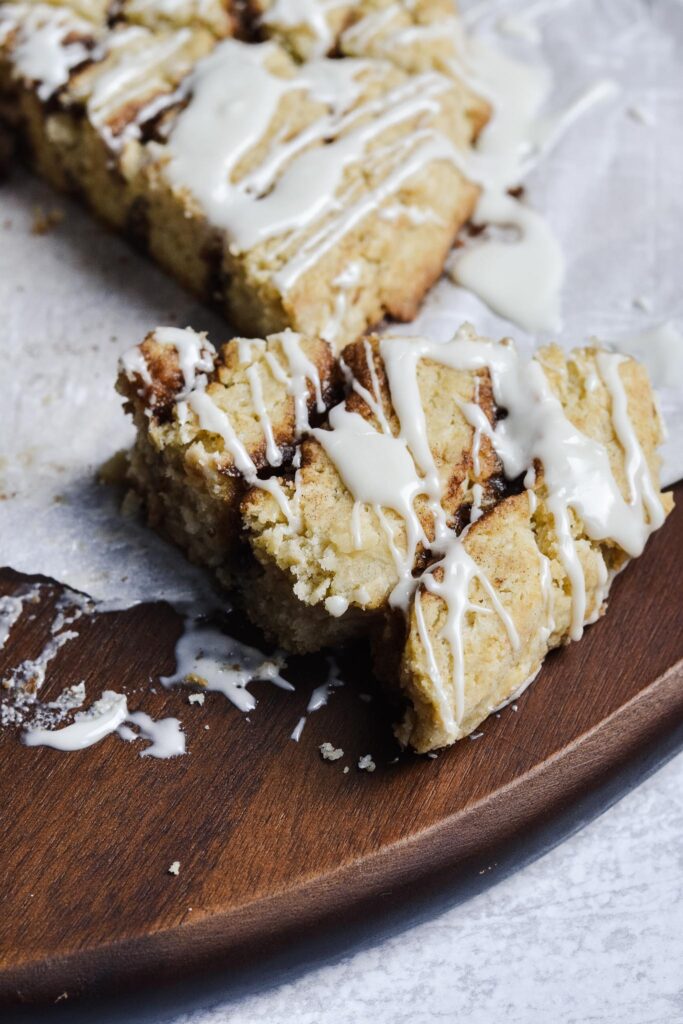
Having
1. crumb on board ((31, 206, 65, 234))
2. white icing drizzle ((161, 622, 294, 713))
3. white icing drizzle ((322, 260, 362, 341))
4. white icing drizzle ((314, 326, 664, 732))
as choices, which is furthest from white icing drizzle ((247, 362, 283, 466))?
crumb on board ((31, 206, 65, 234))

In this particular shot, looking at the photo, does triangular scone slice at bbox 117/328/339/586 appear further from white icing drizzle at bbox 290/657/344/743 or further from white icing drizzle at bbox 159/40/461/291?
white icing drizzle at bbox 159/40/461/291

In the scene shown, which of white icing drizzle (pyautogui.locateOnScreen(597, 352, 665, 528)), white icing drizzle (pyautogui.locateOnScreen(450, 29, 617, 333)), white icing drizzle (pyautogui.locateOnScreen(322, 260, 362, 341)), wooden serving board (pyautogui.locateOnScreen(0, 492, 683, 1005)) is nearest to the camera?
wooden serving board (pyautogui.locateOnScreen(0, 492, 683, 1005))

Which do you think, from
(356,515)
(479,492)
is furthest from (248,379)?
(479,492)

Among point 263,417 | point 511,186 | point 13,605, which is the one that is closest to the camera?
point 263,417


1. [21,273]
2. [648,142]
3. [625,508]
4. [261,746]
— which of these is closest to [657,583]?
[625,508]

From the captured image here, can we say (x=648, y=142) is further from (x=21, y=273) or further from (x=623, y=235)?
(x=21, y=273)

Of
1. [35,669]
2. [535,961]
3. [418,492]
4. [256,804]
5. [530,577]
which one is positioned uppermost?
[418,492]

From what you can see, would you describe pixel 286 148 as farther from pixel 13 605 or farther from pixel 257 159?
pixel 13 605
